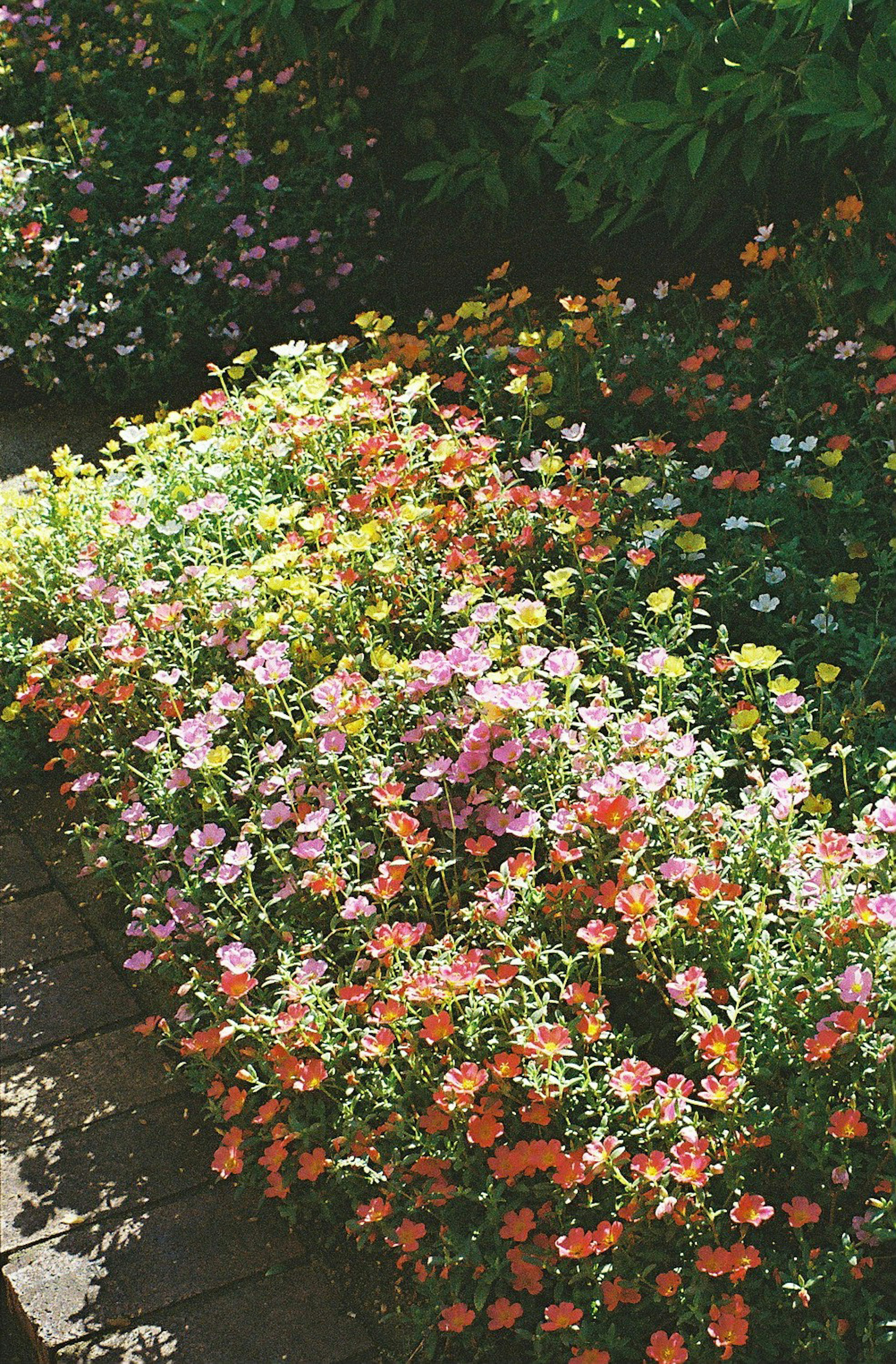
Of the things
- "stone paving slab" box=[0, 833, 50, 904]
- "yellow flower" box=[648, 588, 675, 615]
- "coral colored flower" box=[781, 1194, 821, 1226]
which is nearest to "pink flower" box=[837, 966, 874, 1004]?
"coral colored flower" box=[781, 1194, 821, 1226]

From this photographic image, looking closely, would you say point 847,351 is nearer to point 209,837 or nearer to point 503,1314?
point 209,837

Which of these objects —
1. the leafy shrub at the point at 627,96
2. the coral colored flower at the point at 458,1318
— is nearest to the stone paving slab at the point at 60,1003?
the coral colored flower at the point at 458,1318

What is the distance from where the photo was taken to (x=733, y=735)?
2.42 meters

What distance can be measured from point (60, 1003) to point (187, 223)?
10.2 feet

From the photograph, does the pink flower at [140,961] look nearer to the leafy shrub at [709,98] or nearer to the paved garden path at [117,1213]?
the paved garden path at [117,1213]

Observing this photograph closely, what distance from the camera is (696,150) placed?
339 cm

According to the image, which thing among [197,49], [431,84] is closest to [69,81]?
[197,49]

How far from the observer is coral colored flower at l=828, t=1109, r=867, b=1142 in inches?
69.1

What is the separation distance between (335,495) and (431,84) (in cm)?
226

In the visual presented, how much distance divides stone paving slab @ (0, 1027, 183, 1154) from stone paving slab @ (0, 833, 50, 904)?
0.46m

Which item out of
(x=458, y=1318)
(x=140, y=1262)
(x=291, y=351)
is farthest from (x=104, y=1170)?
(x=291, y=351)

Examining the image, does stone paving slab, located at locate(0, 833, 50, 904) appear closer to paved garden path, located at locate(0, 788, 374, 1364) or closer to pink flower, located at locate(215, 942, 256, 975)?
paved garden path, located at locate(0, 788, 374, 1364)

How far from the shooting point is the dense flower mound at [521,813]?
6.04 feet

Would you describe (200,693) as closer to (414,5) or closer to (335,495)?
(335,495)
